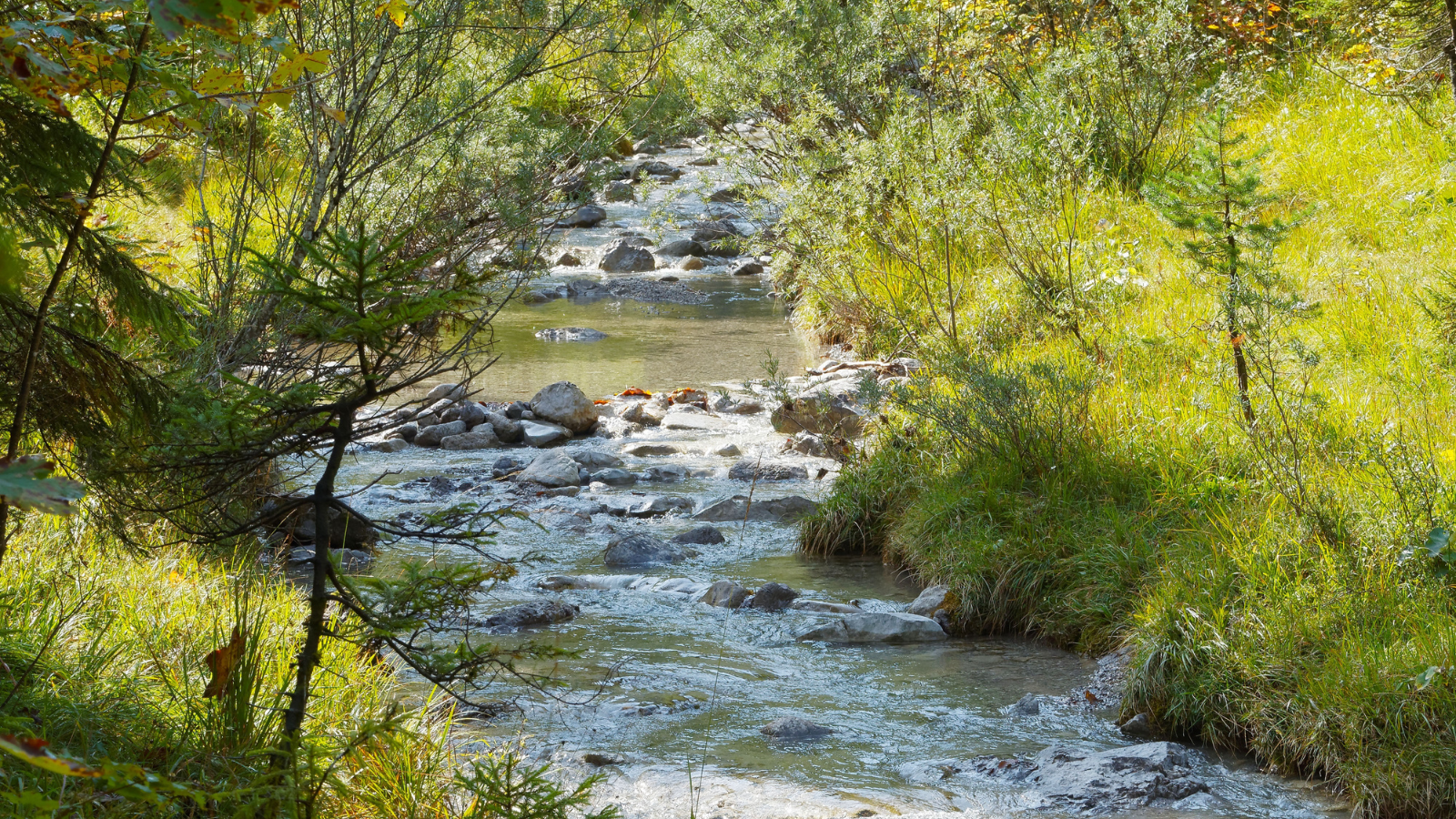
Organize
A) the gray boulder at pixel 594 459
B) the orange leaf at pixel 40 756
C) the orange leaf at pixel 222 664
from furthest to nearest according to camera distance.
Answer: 1. the gray boulder at pixel 594 459
2. the orange leaf at pixel 222 664
3. the orange leaf at pixel 40 756

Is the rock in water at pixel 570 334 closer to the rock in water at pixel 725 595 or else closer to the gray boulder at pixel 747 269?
the gray boulder at pixel 747 269

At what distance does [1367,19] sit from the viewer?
9383 millimetres

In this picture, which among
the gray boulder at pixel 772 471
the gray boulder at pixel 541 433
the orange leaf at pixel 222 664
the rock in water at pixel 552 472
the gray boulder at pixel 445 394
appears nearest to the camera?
the gray boulder at pixel 445 394

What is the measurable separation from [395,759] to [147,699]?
74 centimetres

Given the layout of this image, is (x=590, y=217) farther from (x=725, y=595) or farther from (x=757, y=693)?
(x=757, y=693)

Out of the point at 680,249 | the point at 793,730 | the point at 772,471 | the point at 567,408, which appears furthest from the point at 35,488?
the point at 680,249

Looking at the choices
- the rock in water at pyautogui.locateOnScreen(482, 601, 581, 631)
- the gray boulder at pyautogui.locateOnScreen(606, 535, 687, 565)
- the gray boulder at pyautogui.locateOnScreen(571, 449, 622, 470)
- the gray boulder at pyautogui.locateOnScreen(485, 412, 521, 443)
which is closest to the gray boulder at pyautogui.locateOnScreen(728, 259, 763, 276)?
the gray boulder at pyautogui.locateOnScreen(485, 412, 521, 443)

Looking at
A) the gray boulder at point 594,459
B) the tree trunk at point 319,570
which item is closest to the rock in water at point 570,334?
the gray boulder at point 594,459

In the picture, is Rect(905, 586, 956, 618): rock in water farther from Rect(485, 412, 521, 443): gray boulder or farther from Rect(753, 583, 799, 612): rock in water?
Rect(485, 412, 521, 443): gray boulder

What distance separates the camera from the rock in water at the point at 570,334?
14.6 metres

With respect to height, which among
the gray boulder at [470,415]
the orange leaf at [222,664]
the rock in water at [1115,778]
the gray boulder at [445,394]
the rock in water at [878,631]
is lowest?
the rock in water at [1115,778]

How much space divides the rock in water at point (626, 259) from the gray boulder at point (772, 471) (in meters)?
11.1

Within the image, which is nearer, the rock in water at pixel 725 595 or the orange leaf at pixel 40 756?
the orange leaf at pixel 40 756

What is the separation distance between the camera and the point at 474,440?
9.98 metres
